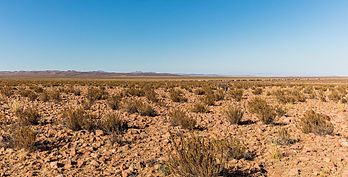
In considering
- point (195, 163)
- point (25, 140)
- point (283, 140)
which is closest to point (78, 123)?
point (25, 140)

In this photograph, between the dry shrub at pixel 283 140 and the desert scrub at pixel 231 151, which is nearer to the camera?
the desert scrub at pixel 231 151

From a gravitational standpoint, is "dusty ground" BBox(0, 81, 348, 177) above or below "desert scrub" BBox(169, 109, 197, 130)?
below

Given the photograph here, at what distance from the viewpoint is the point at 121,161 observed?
6379mm

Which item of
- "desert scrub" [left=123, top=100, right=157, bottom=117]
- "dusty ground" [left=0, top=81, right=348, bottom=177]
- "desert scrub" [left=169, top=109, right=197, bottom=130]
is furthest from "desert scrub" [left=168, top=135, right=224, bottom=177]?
"desert scrub" [left=123, top=100, right=157, bottom=117]

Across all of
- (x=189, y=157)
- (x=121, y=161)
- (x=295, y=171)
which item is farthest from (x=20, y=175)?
(x=295, y=171)

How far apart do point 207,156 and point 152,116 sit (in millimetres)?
6736

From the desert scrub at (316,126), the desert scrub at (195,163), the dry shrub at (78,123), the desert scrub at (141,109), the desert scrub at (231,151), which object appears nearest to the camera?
the desert scrub at (195,163)

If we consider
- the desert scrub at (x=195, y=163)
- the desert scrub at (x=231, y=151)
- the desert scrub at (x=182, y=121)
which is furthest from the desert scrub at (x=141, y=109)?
the desert scrub at (x=195, y=163)

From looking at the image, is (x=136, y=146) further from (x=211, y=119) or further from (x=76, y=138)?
(x=211, y=119)

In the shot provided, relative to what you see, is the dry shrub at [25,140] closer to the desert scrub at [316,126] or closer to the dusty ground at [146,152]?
the dusty ground at [146,152]

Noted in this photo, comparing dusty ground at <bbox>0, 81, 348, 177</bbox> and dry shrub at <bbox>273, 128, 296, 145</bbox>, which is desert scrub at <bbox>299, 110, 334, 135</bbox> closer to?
dusty ground at <bbox>0, 81, 348, 177</bbox>

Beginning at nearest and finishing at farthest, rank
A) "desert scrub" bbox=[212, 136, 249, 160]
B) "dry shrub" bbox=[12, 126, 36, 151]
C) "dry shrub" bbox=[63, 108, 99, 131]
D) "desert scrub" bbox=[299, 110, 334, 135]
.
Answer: "desert scrub" bbox=[212, 136, 249, 160] → "dry shrub" bbox=[12, 126, 36, 151] → "desert scrub" bbox=[299, 110, 334, 135] → "dry shrub" bbox=[63, 108, 99, 131]

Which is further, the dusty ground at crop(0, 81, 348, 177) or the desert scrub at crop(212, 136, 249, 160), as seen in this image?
the desert scrub at crop(212, 136, 249, 160)

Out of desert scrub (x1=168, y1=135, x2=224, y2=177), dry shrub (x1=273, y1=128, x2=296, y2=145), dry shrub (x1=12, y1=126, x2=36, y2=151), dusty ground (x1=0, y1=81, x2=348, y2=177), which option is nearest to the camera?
desert scrub (x1=168, y1=135, x2=224, y2=177)
